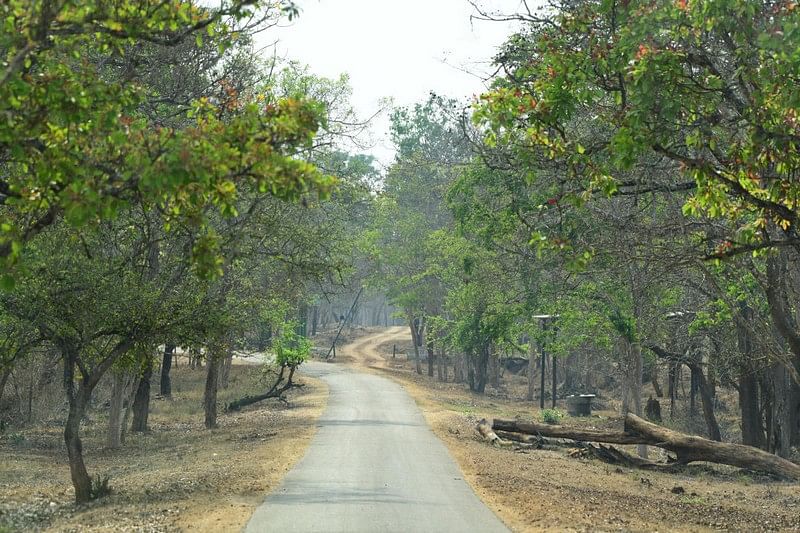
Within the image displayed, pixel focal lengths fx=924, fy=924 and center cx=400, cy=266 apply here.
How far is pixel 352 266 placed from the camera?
799 inches

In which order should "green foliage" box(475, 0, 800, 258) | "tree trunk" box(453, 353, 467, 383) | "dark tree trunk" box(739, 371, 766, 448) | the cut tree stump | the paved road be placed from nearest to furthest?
"green foliage" box(475, 0, 800, 258), the paved road, the cut tree stump, "dark tree trunk" box(739, 371, 766, 448), "tree trunk" box(453, 353, 467, 383)

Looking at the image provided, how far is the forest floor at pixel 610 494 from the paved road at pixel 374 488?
0.55 m

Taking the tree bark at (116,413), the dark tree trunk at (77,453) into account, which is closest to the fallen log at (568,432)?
the tree bark at (116,413)

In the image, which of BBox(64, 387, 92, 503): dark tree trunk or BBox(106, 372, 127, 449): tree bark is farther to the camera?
BBox(106, 372, 127, 449): tree bark

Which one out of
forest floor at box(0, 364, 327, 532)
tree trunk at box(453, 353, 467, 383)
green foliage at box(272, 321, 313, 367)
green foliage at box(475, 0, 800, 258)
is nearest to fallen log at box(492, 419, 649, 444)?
forest floor at box(0, 364, 327, 532)

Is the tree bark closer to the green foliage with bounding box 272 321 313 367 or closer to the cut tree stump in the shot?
the green foliage with bounding box 272 321 313 367

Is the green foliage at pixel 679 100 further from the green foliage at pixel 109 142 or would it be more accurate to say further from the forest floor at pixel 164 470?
the forest floor at pixel 164 470

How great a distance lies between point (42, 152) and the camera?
8148 millimetres

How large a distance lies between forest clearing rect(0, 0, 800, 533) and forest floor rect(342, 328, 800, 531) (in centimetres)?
11

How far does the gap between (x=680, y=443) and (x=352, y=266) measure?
8371mm

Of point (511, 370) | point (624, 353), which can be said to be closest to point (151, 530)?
point (624, 353)

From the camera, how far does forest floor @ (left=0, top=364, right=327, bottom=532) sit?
43.1 feet

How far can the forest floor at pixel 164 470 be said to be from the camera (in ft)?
43.1

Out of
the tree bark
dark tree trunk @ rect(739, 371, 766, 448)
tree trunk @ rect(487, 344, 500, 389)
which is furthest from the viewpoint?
tree trunk @ rect(487, 344, 500, 389)
